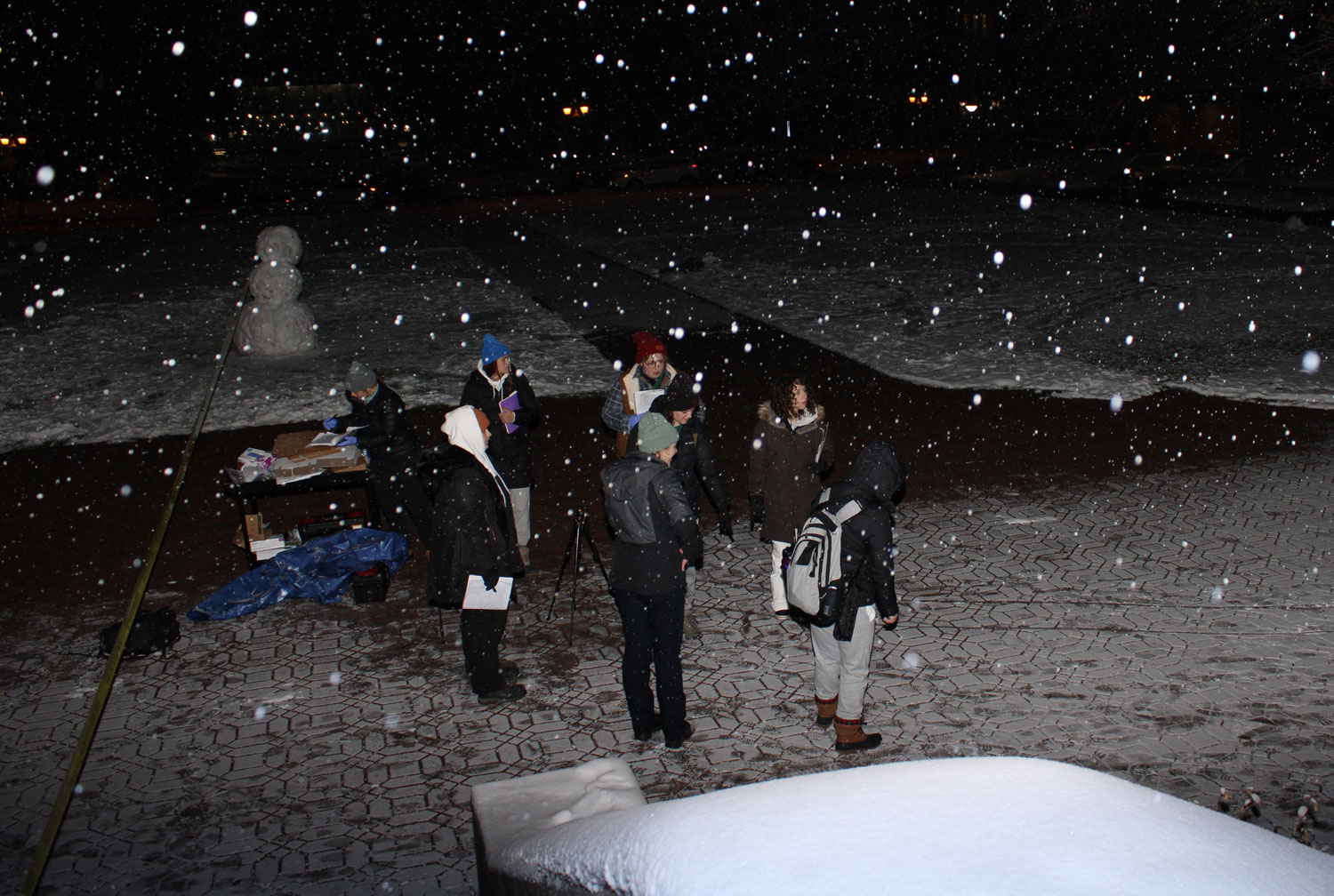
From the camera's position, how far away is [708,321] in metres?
17.6

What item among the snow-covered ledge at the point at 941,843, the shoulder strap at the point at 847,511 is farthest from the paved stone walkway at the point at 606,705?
the snow-covered ledge at the point at 941,843

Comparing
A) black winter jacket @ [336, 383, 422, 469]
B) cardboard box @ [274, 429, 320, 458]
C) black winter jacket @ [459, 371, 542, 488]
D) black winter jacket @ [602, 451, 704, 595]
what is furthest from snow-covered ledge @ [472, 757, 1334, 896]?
cardboard box @ [274, 429, 320, 458]

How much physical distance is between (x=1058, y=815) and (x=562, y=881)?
106 centimetres

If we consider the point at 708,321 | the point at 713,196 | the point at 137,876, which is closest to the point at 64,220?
the point at 713,196

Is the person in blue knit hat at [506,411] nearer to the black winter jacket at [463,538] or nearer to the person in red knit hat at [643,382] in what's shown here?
the person in red knit hat at [643,382]

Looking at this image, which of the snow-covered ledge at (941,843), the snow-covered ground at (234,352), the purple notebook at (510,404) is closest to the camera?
the snow-covered ledge at (941,843)

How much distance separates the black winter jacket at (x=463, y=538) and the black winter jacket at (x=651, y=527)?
892 mm

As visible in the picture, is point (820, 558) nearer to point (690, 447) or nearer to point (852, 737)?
point (852, 737)

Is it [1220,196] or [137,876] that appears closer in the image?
[137,876]

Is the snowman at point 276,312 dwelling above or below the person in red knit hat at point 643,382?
below

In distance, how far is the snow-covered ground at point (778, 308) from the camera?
13508 millimetres

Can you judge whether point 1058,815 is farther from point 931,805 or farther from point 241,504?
point 241,504

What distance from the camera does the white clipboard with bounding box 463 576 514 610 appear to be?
595cm

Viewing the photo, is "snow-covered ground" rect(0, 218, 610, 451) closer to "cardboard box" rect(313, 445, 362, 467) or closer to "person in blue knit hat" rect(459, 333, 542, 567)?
"cardboard box" rect(313, 445, 362, 467)
